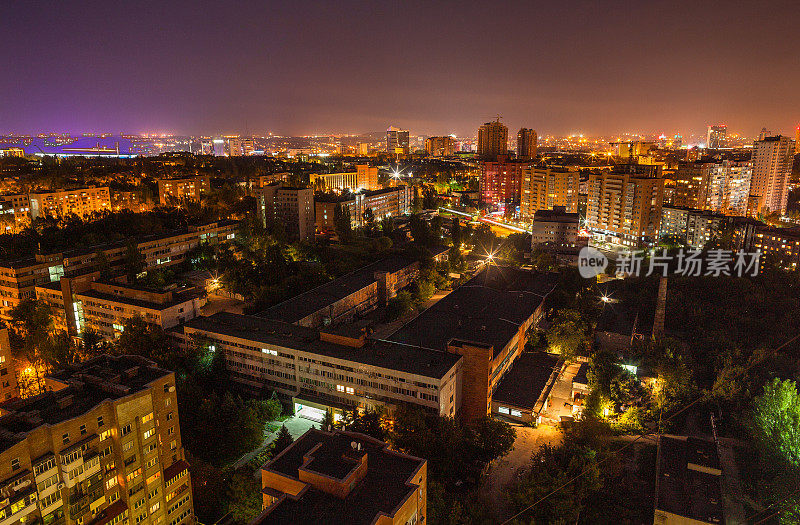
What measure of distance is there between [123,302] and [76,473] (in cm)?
565

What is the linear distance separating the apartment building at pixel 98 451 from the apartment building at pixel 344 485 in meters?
1.73

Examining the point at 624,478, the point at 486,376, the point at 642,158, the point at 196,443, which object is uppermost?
the point at 642,158

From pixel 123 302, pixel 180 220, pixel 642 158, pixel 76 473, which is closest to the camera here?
pixel 76 473

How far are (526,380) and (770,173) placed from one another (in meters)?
22.3

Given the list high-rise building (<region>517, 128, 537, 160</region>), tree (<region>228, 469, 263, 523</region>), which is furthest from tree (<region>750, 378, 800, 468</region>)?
high-rise building (<region>517, 128, 537, 160</region>)

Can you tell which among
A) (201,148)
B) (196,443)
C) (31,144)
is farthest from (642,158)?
(31,144)

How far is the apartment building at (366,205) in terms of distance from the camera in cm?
1984

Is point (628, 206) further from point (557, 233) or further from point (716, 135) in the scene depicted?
point (716, 135)

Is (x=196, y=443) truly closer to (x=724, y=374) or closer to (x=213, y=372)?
(x=213, y=372)

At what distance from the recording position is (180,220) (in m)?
17.7

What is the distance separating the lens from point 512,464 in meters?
7.39

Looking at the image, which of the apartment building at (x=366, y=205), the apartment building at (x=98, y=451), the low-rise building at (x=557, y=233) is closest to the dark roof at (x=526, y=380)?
the apartment building at (x=98, y=451)

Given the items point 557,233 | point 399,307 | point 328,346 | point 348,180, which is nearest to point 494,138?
point 348,180

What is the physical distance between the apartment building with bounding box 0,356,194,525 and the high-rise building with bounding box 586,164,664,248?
1787 centimetres
